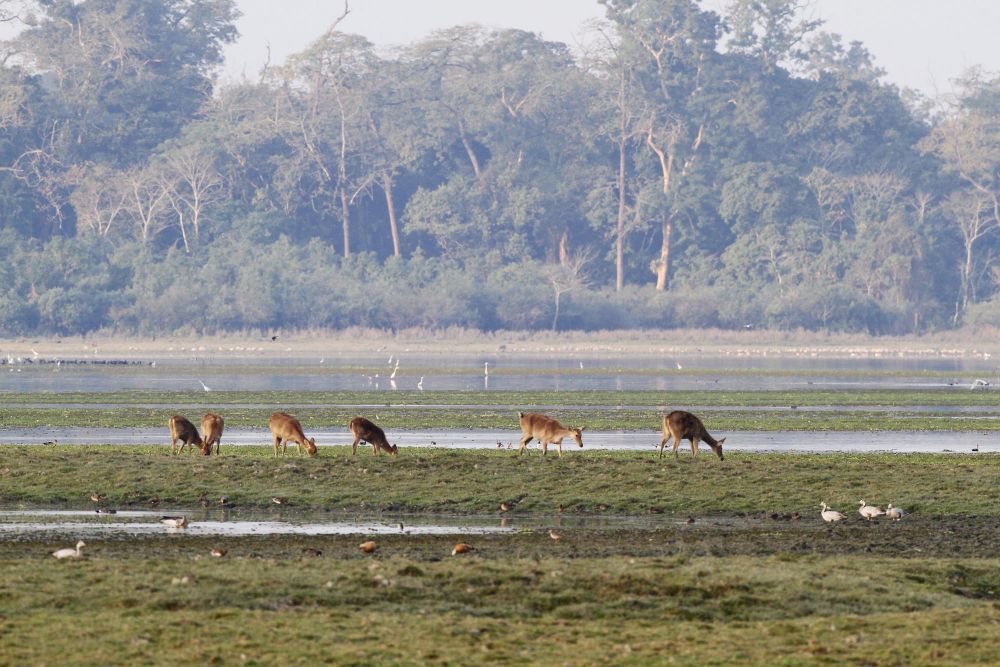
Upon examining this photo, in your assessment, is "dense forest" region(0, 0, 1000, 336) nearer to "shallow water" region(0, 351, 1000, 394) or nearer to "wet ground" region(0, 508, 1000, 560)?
"shallow water" region(0, 351, 1000, 394)

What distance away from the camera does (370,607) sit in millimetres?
16016

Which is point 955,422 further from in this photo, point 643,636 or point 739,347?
point 739,347

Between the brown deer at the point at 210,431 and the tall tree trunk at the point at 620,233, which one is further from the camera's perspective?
the tall tree trunk at the point at 620,233

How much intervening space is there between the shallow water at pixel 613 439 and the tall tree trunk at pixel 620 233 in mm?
91812

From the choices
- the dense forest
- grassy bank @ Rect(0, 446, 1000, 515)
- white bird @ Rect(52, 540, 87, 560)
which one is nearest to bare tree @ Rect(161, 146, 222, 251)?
the dense forest

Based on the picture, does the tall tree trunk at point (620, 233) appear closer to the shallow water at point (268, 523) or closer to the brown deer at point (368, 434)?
the brown deer at point (368, 434)

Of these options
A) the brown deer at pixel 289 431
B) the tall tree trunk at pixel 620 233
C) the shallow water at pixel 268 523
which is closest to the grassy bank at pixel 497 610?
the shallow water at pixel 268 523

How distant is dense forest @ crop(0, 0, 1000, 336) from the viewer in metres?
127

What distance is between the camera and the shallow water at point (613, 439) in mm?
34875

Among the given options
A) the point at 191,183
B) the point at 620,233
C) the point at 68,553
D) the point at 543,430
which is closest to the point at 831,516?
the point at 543,430

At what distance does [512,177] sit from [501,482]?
360ft

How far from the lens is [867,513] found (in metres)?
23.5

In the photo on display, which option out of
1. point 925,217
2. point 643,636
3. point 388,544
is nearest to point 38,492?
point 388,544

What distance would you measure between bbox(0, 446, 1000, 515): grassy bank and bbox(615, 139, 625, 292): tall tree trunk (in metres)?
104
